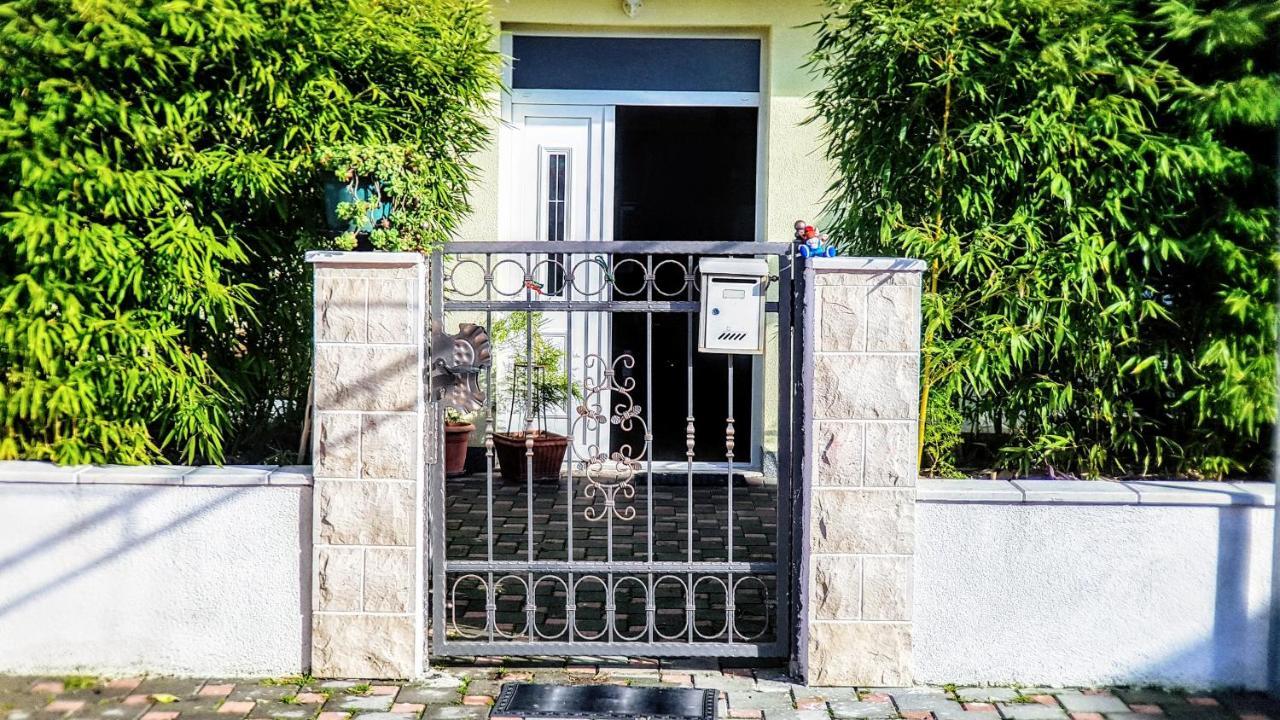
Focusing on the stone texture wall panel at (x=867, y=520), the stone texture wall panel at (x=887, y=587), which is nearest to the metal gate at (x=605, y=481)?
the stone texture wall panel at (x=867, y=520)

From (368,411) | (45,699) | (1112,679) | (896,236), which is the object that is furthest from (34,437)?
(1112,679)

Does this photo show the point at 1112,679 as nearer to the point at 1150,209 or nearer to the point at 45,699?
the point at 1150,209

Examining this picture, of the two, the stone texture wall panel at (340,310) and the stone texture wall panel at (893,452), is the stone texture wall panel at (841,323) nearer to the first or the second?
the stone texture wall panel at (893,452)

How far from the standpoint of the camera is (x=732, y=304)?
4.63 meters

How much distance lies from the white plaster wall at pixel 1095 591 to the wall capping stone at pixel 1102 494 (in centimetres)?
2

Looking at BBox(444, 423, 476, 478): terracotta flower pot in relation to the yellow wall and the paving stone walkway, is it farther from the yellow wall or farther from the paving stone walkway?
the paving stone walkway

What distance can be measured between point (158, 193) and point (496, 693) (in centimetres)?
227

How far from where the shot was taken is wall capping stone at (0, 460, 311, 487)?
14.9 ft

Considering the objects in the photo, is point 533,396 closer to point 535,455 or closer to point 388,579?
point 535,455

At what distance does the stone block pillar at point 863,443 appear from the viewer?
4.46 metres

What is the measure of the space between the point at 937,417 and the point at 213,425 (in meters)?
2.86

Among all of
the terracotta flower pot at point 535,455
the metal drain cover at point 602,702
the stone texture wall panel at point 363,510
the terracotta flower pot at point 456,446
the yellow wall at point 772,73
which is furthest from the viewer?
the yellow wall at point 772,73

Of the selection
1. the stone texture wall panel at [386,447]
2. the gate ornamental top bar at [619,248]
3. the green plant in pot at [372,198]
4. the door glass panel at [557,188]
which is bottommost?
the stone texture wall panel at [386,447]

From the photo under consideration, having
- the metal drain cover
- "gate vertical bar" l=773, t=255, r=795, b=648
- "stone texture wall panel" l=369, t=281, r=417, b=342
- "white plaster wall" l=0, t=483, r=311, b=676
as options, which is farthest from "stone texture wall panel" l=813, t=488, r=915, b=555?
"white plaster wall" l=0, t=483, r=311, b=676
